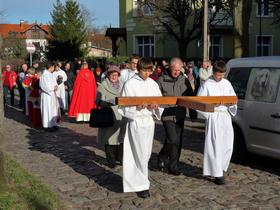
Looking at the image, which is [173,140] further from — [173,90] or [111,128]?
[111,128]

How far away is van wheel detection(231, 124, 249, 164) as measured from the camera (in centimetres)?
887

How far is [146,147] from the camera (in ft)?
22.2

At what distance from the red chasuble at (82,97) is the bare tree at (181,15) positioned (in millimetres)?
22194

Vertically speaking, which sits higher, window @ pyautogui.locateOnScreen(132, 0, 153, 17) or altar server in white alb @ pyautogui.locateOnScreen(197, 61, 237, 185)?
window @ pyautogui.locateOnScreen(132, 0, 153, 17)

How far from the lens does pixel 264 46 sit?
44.3 m

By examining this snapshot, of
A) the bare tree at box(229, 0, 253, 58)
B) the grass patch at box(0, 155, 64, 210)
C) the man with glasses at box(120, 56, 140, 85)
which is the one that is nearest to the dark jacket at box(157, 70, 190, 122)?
the grass patch at box(0, 155, 64, 210)

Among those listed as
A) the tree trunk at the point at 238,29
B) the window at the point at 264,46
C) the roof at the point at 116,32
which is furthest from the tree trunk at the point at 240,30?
the window at the point at 264,46

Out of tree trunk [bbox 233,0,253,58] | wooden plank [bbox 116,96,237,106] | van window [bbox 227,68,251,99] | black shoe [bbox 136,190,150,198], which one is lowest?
black shoe [bbox 136,190,150,198]

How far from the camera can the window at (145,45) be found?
43.0m

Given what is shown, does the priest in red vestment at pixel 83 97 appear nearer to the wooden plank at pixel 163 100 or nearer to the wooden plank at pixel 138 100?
the wooden plank at pixel 163 100

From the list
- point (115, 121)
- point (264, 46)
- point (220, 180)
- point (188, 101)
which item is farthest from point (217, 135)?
point (264, 46)

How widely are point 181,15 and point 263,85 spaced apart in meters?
29.5

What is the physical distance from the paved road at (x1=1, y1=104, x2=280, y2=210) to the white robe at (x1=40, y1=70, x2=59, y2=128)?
6.01 feet

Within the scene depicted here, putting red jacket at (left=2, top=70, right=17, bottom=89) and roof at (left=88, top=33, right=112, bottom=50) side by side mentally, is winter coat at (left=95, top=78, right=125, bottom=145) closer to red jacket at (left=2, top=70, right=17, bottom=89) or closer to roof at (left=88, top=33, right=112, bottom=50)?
red jacket at (left=2, top=70, right=17, bottom=89)
